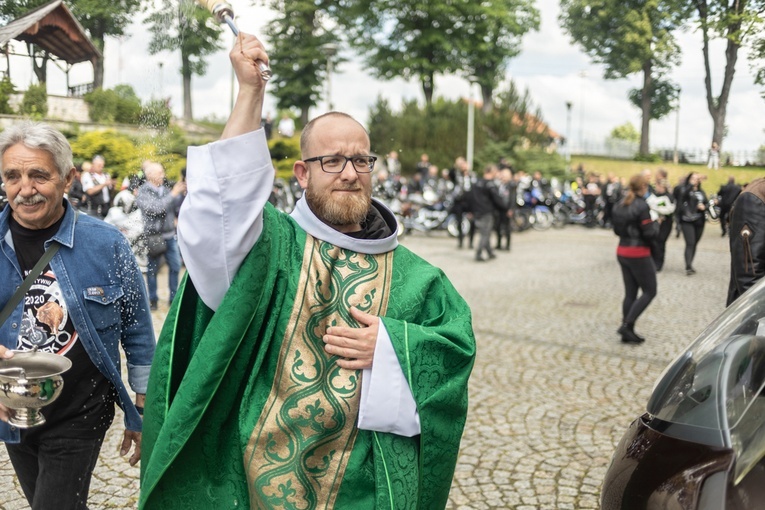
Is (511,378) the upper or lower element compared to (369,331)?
lower

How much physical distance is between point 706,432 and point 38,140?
84.7 inches

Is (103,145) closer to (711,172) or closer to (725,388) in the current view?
(725,388)

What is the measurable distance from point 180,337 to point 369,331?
52 centimetres

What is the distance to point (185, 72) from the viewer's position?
14.4ft

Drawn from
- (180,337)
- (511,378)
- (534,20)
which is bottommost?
(511,378)

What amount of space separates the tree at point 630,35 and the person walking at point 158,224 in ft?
13.3

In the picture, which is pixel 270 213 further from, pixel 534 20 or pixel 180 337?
pixel 534 20

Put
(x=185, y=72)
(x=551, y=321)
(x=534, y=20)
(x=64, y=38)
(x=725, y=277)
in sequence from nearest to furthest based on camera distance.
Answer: (x=64, y=38), (x=185, y=72), (x=551, y=321), (x=725, y=277), (x=534, y=20)

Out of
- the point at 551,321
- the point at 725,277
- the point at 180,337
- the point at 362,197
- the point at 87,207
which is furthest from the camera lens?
the point at 725,277

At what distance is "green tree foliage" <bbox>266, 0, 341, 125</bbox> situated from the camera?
21938 millimetres

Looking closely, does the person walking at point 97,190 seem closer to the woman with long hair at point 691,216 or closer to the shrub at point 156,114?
the shrub at point 156,114

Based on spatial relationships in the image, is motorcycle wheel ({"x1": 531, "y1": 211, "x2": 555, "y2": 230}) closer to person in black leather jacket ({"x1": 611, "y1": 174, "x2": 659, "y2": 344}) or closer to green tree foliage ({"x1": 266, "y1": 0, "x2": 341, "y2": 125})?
green tree foliage ({"x1": 266, "y1": 0, "x2": 341, "y2": 125})

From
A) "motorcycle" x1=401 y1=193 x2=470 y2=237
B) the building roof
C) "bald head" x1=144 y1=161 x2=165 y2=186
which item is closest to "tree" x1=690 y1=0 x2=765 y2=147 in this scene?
the building roof

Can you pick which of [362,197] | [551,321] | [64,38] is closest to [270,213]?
[362,197]
